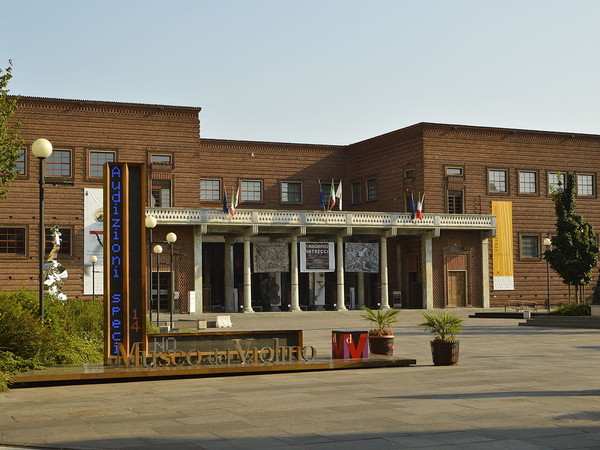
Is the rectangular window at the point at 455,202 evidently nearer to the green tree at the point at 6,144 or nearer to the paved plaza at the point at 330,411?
the green tree at the point at 6,144

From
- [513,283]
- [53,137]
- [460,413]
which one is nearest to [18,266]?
[53,137]

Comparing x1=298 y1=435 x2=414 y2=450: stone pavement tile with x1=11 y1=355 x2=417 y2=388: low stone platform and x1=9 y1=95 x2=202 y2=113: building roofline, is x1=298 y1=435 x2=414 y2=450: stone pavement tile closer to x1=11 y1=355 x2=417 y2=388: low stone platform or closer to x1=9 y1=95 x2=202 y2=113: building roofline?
x1=11 y1=355 x2=417 y2=388: low stone platform

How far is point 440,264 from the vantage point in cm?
6184

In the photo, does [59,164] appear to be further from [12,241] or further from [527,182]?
[527,182]

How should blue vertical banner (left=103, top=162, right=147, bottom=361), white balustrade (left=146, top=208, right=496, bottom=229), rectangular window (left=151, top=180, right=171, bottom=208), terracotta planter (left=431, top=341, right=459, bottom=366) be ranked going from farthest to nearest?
1. rectangular window (left=151, top=180, right=171, bottom=208)
2. white balustrade (left=146, top=208, right=496, bottom=229)
3. terracotta planter (left=431, top=341, right=459, bottom=366)
4. blue vertical banner (left=103, top=162, right=147, bottom=361)

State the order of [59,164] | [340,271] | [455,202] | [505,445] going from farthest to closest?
[455,202] < [340,271] < [59,164] < [505,445]

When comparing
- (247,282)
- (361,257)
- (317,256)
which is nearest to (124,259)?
(247,282)

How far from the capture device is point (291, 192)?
6669 centimetres

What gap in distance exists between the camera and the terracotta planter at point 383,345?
2081 centimetres

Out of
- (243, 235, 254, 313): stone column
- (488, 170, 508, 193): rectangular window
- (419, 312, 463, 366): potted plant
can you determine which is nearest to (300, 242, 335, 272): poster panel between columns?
(243, 235, 254, 313): stone column

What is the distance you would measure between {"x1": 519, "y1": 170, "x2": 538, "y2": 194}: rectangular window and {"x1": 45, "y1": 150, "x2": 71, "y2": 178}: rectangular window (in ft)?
107

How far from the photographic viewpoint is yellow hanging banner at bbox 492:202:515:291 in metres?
63.3

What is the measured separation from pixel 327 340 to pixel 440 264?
33.8m

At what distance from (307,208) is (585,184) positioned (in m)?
21.6
